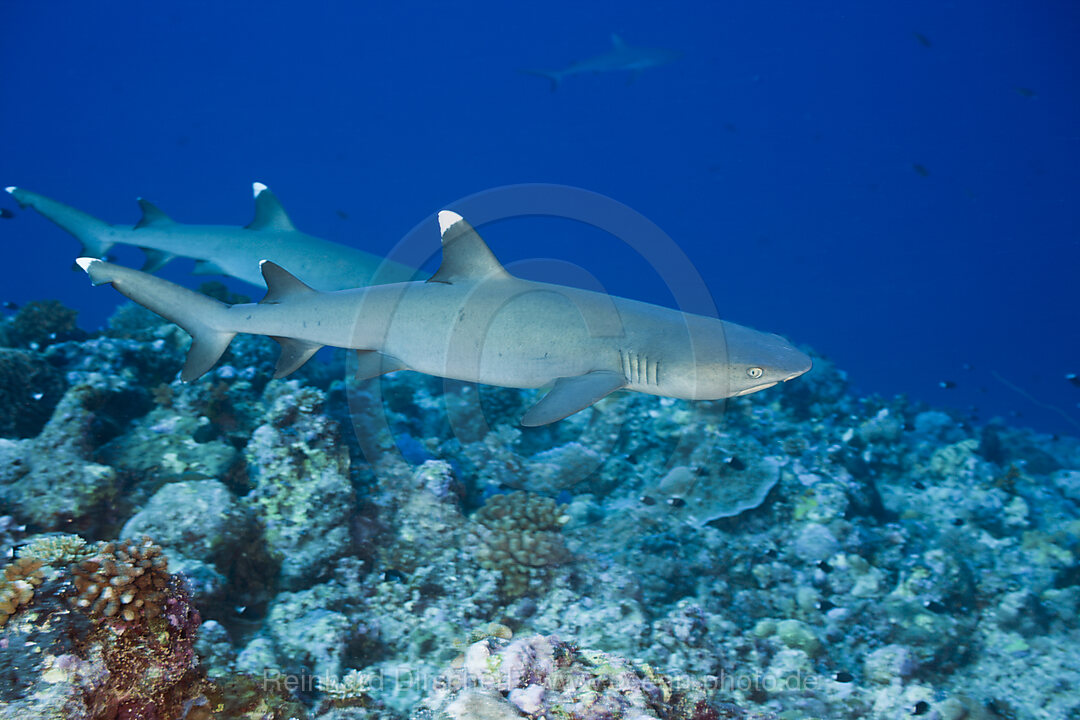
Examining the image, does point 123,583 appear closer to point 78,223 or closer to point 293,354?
point 293,354

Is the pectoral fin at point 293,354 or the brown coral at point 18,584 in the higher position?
the pectoral fin at point 293,354

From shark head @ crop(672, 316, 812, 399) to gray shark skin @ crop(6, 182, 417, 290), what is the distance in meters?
3.71

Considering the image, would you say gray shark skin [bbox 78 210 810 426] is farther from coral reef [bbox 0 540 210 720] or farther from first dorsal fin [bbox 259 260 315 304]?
coral reef [bbox 0 540 210 720]

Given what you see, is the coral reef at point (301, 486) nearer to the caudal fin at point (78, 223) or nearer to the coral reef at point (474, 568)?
the coral reef at point (474, 568)

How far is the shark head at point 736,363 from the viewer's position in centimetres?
343

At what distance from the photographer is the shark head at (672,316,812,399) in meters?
3.43

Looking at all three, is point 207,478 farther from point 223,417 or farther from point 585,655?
point 585,655

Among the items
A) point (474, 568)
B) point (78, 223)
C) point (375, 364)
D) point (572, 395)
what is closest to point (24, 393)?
point (78, 223)

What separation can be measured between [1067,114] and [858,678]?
7632 inches

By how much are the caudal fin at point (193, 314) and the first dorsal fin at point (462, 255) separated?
1737mm

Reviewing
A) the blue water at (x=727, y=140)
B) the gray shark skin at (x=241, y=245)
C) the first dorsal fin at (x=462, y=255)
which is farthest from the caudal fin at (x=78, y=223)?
the blue water at (x=727, y=140)

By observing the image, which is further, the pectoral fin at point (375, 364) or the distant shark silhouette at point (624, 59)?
the distant shark silhouette at point (624, 59)

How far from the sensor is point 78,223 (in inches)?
282

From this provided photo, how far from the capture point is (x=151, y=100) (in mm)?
114000
